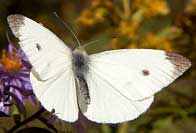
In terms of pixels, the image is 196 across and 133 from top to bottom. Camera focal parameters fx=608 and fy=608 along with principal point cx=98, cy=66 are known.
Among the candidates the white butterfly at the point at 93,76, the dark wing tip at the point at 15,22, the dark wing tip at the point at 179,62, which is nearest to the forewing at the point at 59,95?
the white butterfly at the point at 93,76

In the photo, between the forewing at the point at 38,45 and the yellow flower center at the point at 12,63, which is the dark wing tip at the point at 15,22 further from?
the yellow flower center at the point at 12,63

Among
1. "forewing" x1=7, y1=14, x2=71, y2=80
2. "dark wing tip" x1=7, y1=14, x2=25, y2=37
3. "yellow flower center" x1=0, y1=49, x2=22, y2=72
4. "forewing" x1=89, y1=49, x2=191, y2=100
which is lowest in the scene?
"yellow flower center" x1=0, y1=49, x2=22, y2=72

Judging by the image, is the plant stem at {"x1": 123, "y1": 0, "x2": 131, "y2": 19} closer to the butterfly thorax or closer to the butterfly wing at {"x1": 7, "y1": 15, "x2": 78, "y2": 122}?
the butterfly thorax

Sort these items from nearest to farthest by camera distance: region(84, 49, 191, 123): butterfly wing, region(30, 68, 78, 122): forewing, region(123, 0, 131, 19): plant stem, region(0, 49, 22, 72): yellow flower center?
region(30, 68, 78, 122): forewing → region(84, 49, 191, 123): butterfly wing → region(0, 49, 22, 72): yellow flower center → region(123, 0, 131, 19): plant stem

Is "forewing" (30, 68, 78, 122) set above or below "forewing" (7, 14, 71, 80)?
below

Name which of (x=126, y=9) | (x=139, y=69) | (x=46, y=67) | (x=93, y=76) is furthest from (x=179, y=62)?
(x=126, y=9)

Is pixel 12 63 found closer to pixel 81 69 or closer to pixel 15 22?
pixel 81 69

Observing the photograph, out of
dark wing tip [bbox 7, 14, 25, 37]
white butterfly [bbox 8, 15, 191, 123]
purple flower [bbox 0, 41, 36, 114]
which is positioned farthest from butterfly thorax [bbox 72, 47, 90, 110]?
dark wing tip [bbox 7, 14, 25, 37]
